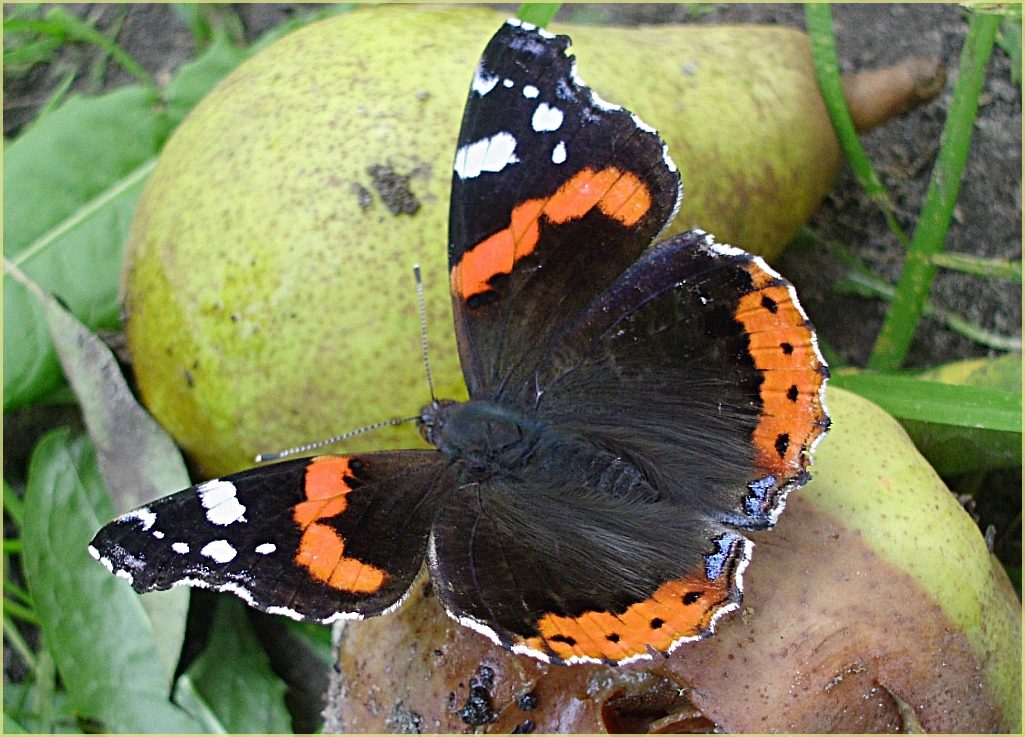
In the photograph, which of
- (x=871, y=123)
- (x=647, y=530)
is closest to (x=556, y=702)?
(x=647, y=530)

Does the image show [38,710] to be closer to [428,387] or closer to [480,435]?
[428,387]

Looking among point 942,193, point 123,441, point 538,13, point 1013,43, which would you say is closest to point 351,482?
point 123,441

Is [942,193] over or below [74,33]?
below

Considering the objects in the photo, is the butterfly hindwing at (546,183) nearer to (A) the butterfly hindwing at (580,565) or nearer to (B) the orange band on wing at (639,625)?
(A) the butterfly hindwing at (580,565)

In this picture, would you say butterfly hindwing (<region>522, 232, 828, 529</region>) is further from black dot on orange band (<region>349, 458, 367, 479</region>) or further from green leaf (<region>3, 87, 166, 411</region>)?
green leaf (<region>3, 87, 166, 411</region>)

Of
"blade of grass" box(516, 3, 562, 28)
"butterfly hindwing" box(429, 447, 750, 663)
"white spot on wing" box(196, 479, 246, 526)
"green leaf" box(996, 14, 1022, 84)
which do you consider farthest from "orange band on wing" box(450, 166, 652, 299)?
"green leaf" box(996, 14, 1022, 84)

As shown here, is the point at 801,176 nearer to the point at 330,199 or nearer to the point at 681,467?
the point at 681,467
